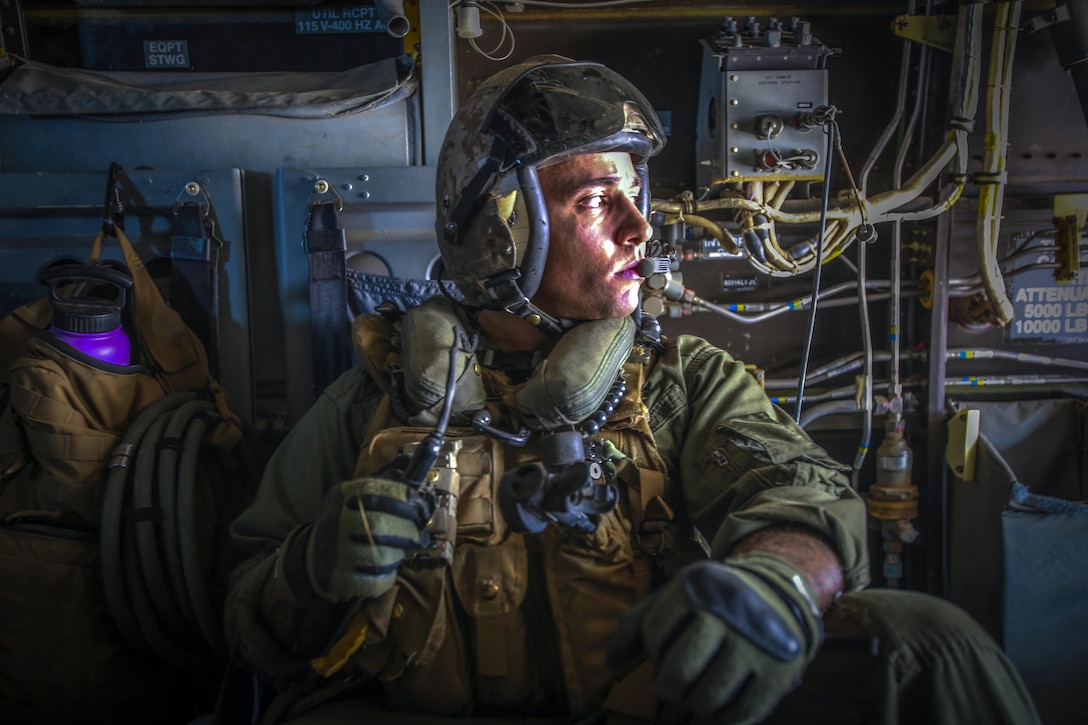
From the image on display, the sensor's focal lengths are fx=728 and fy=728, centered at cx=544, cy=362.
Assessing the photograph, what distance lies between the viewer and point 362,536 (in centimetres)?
119

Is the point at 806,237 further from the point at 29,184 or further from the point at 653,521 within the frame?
the point at 29,184

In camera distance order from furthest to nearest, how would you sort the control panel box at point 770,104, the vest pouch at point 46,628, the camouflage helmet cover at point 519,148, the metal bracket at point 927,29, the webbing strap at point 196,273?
the metal bracket at point 927,29 < the control panel box at point 770,104 < the webbing strap at point 196,273 < the vest pouch at point 46,628 < the camouflage helmet cover at point 519,148

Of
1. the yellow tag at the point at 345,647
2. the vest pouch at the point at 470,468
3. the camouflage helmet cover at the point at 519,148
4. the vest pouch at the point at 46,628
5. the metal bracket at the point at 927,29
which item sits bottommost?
the vest pouch at the point at 46,628

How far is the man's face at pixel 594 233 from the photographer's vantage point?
162cm

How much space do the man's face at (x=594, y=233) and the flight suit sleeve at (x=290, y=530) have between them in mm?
566

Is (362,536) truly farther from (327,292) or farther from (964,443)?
(964,443)

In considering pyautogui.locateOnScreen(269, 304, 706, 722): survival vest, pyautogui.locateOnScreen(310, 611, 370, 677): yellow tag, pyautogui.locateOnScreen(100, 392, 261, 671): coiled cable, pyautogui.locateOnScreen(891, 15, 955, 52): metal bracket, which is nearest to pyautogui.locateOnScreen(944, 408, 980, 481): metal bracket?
pyautogui.locateOnScreen(891, 15, 955, 52): metal bracket

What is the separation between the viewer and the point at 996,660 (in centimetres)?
109

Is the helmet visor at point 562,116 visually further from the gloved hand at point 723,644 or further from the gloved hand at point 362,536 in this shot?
the gloved hand at point 723,644

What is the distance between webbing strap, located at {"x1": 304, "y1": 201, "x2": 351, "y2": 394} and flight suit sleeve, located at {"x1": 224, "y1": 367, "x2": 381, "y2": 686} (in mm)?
318

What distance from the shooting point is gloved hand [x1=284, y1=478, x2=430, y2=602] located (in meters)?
1.19

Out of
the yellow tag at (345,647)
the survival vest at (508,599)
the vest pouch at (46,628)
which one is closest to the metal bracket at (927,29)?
the survival vest at (508,599)

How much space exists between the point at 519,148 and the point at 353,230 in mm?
794

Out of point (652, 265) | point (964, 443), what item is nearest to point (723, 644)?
point (652, 265)
